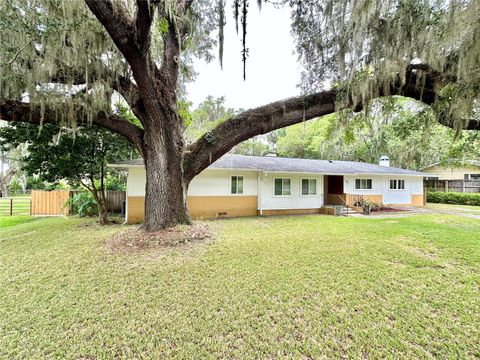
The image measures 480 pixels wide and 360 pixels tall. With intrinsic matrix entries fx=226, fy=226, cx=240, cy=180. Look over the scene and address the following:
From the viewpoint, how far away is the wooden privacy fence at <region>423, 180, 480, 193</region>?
17.5 m

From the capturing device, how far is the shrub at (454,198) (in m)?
15.6

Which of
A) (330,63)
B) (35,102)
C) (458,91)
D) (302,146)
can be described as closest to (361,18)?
(330,63)

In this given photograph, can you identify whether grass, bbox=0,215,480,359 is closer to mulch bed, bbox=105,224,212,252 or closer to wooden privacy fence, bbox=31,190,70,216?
mulch bed, bbox=105,224,212,252

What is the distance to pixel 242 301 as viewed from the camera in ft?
10.4

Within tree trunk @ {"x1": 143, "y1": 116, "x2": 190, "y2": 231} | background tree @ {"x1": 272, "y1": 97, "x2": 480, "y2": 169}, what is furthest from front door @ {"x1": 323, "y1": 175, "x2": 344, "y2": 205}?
tree trunk @ {"x1": 143, "y1": 116, "x2": 190, "y2": 231}

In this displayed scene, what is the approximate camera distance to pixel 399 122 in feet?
24.4

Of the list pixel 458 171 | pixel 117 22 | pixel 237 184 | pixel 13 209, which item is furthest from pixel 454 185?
pixel 13 209

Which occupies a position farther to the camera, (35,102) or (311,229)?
(311,229)

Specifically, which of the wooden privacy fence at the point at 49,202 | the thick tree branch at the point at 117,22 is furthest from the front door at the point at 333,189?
the wooden privacy fence at the point at 49,202

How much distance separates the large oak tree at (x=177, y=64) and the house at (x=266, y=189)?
3295 millimetres

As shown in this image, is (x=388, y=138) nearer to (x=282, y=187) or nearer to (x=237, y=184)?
(x=282, y=187)

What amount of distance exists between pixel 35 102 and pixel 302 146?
2311cm

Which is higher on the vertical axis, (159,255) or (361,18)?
(361,18)

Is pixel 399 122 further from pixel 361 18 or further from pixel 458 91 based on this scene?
pixel 361 18
